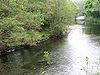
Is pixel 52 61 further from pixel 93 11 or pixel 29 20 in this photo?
pixel 93 11

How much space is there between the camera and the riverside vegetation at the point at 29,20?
130 ft

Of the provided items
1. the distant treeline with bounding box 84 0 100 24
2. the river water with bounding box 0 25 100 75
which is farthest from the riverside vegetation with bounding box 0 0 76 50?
the distant treeline with bounding box 84 0 100 24

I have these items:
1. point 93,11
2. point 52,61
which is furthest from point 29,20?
point 93,11

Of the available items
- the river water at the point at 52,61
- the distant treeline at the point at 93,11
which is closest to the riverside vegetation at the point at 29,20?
the river water at the point at 52,61

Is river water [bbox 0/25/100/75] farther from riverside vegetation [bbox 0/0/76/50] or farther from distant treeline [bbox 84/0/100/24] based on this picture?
distant treeline [bbox 84/0/100/24]

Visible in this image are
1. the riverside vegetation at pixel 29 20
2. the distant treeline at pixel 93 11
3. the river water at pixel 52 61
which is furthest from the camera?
the distant treeline at pixel 93 11

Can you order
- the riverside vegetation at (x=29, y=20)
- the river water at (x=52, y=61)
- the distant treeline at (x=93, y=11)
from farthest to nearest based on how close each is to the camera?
the distant treeline at (x=93, y=11) → the riverside vegetation at (x=29, y=20) → the river water at (x=52, y=61)

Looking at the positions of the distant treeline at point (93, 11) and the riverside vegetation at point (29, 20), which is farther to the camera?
the distant treeline at point (93, 11)

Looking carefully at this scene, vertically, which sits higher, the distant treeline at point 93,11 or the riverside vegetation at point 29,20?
the riverside vegetation at point 29,20

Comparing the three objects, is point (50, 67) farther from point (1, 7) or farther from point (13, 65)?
point (1, 7)

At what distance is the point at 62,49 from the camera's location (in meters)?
44.8

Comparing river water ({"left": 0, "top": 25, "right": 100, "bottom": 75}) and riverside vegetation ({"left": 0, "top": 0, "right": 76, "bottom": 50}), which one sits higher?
riverside vegetation ({"left": 0, "top": 0, "right": 76, "bottom": 50})

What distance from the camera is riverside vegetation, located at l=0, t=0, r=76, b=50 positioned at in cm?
3966

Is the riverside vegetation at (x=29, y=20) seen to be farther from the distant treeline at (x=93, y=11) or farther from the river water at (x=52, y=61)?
the distant treeline at (x=93, y=11)
